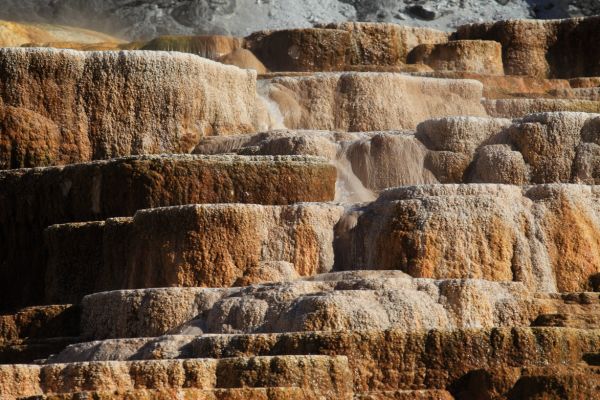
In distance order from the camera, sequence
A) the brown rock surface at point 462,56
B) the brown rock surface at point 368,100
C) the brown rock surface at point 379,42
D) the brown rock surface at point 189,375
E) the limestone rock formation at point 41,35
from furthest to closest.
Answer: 1. the limestone rock formation at point 41,35
2. the brown rock surface at point 379,42
3. the brown rock surface at point 462,56
4. the brown rock surface at point 368,100
5. the brown rock surface at point 189,375

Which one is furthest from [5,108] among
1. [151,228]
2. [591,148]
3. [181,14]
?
[181,14]

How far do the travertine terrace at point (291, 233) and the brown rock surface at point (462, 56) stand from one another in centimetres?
146

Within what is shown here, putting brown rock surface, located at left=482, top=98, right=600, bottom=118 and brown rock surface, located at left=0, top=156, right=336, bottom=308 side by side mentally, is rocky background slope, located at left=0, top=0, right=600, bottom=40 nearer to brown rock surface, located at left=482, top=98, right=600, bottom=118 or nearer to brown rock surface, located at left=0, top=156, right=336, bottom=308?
brown rock surface, located at left=482, top=98, right=600, bottom=118

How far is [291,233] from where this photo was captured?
1914cm

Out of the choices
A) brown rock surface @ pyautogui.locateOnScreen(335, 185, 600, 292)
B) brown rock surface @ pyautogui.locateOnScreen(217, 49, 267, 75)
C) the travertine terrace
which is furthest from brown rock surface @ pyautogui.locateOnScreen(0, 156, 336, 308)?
brown rock surface @ pyautogui.locateOnScreen(217, 49, 267, 75)

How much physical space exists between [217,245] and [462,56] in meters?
13.9

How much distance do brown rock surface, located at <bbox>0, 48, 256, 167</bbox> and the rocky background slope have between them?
27.9 m

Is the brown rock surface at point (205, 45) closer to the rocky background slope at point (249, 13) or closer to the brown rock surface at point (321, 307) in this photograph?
the brown rock surface at point (321, 307)

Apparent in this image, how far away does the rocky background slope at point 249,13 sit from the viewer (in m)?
52.9

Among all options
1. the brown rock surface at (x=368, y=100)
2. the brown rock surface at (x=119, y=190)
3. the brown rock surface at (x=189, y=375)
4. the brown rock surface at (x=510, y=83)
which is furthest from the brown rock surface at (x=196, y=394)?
the brown rock surface at (x=510, y=83)

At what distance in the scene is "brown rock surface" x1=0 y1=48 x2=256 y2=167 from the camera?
81.0 ft

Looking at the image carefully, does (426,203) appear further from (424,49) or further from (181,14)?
(181,14)

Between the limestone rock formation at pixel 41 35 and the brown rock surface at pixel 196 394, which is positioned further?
the limestone rock formation at pixel 41 35

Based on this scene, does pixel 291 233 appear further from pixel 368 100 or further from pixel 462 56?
pixel 462 56
